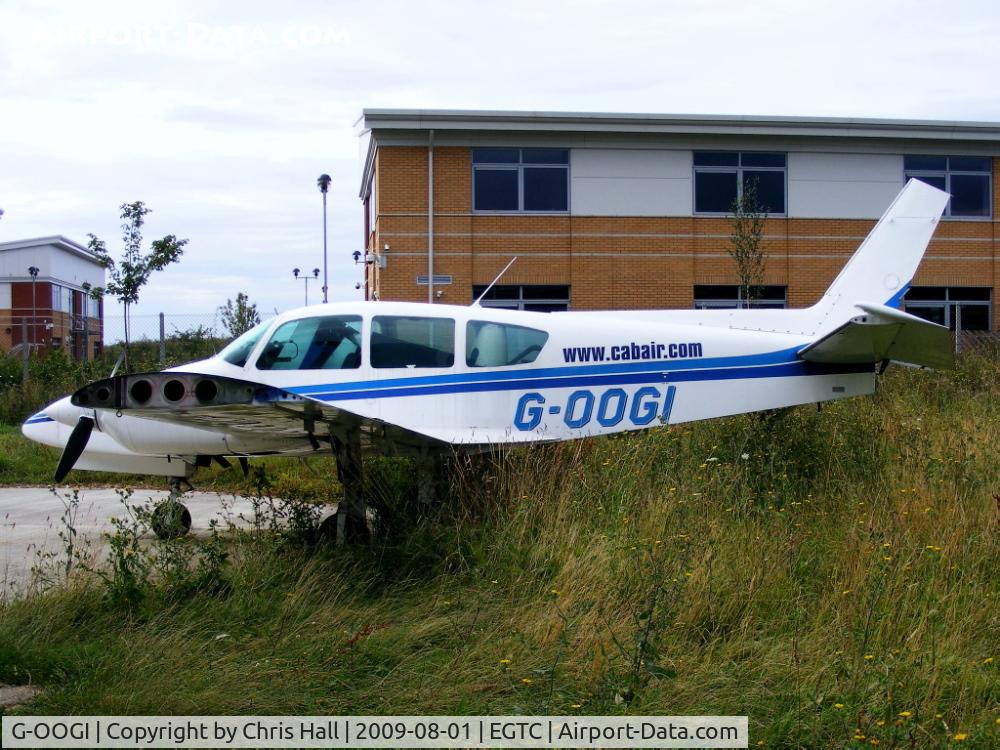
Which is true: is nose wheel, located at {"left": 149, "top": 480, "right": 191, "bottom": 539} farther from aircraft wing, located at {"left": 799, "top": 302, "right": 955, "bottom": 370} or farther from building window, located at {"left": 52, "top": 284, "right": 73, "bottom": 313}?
building window, located at {"left": 52, "top": 284, "right": 73, "bottom": 313}

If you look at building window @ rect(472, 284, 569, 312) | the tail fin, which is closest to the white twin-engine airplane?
the tail fin

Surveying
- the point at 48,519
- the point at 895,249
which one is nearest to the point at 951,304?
the point at 895,249

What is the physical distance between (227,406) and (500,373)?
8.61 ft

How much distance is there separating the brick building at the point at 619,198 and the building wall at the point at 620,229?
0.03 meters

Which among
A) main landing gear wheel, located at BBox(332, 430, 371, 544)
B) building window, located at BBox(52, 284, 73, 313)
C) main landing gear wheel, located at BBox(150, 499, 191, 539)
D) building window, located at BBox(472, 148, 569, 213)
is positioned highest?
building window, located at BBox(472, 148, 569, 213)

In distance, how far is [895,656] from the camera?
14.4 feet

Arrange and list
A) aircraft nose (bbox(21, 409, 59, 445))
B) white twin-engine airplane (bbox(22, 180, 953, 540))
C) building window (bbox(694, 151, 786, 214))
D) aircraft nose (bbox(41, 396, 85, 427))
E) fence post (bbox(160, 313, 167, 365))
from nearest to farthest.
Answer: white twin-engine airplane (bbox(22, 180, 953, 540))
aircraft nose (bbox(41, 396, 85, 427))
aircraft nose (bbox(21, 409, 59, 445))
fence post (bbox(160, 313, 167, 365))
building window (bbox(694, 151, 786, 214))

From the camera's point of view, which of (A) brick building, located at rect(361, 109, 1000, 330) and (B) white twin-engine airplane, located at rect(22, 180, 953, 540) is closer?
(B) white twin-engine airplane, located at rect(22, 180, 953, 540)

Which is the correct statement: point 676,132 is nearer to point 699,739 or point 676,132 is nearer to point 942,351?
point 942,351

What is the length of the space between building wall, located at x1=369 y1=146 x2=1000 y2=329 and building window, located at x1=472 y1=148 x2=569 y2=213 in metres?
0.30

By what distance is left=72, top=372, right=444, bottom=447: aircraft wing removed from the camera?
213 inches

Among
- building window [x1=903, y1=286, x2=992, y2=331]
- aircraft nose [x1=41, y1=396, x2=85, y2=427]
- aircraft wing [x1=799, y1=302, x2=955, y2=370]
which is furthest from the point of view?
building window [x1=903, y1=286, x2=992, y2=331]

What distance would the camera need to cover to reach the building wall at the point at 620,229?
2342 centimetres

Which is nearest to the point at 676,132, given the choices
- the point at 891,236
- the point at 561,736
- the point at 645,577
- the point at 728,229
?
the point at 728,229
